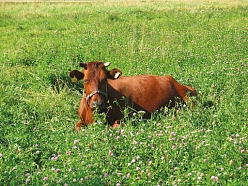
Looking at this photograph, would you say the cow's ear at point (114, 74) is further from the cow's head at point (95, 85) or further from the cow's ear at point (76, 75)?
the cow's ear at point (76, 75)

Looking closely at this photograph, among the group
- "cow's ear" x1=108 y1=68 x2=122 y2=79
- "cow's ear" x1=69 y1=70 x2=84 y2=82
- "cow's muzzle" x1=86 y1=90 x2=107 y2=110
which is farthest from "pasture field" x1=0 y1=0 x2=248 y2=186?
"cow's ear" x1=108 y1=68 x2=122 y2=79

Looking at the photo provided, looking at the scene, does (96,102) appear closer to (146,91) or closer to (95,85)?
(95,85)

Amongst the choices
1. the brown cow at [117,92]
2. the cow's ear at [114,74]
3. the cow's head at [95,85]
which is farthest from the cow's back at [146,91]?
the cow's head at [95,85]

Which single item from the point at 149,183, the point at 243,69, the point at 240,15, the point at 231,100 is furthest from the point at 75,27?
the point at 149,183

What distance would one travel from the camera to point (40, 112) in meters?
8.14

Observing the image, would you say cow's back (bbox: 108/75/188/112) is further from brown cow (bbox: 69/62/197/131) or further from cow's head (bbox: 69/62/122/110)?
cow's head (bbox: 69/62/122/110)

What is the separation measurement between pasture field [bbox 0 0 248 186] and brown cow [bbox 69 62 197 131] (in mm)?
380

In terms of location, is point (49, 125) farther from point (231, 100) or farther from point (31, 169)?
point (231, 100)

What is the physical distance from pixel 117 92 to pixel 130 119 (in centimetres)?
101

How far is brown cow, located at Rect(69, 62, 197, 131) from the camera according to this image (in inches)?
295

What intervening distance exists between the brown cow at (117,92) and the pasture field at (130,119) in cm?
38

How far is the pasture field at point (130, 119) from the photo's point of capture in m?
5.19

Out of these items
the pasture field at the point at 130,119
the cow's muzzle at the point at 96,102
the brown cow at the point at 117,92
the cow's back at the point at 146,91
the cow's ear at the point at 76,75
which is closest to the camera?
the pasture field at the point at 130,119

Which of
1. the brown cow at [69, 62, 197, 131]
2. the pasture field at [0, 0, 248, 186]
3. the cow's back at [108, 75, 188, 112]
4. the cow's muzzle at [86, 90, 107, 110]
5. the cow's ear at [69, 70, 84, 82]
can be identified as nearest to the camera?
the pasture field at [0, 0, 248, 186]
